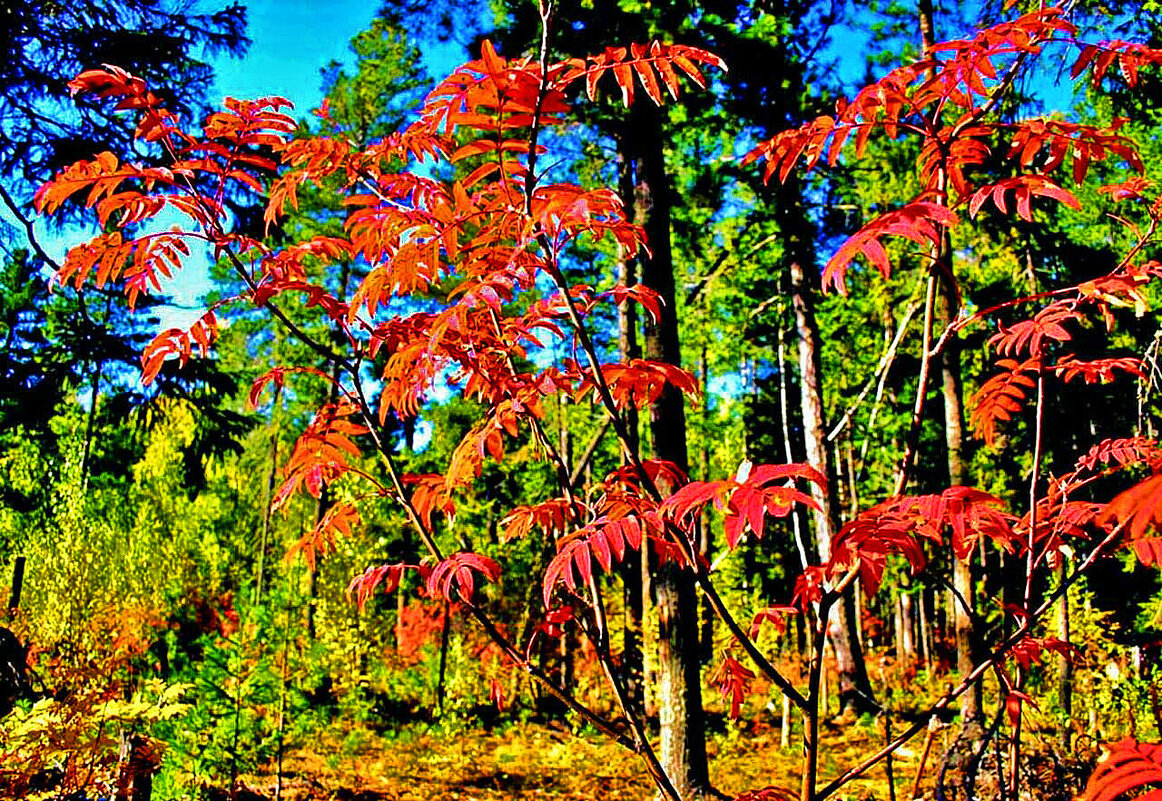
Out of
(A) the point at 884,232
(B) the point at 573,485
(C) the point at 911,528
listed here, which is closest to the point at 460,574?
(C) the point at 911,528

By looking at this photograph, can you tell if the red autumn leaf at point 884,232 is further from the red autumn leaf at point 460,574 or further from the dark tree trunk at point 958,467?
the dark tree trunk at point 958,467

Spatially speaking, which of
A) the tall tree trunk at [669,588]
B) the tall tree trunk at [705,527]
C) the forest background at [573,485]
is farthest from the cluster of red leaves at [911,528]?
the tall tree trunk at [705,527]

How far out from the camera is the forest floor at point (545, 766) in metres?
6.23

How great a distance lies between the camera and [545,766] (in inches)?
300

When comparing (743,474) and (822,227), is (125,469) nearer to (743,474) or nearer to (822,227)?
(822,227)

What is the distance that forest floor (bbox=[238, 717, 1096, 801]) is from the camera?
6230 mm

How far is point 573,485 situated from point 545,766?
3.21 meters

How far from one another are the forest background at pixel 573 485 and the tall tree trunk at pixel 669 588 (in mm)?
26

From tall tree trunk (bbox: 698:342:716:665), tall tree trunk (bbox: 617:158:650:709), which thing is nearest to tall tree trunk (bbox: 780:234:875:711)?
tall tree trunk (bbox: 698:342:716:665)

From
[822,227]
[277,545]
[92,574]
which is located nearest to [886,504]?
[92,574]

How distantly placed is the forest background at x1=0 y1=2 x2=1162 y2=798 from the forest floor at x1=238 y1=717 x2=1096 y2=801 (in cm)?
7

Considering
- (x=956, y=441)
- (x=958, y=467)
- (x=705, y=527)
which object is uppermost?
(x=956, y=441)

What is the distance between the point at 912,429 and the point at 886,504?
25 centimetres

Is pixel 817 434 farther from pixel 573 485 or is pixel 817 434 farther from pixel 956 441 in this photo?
pixel 573 485
